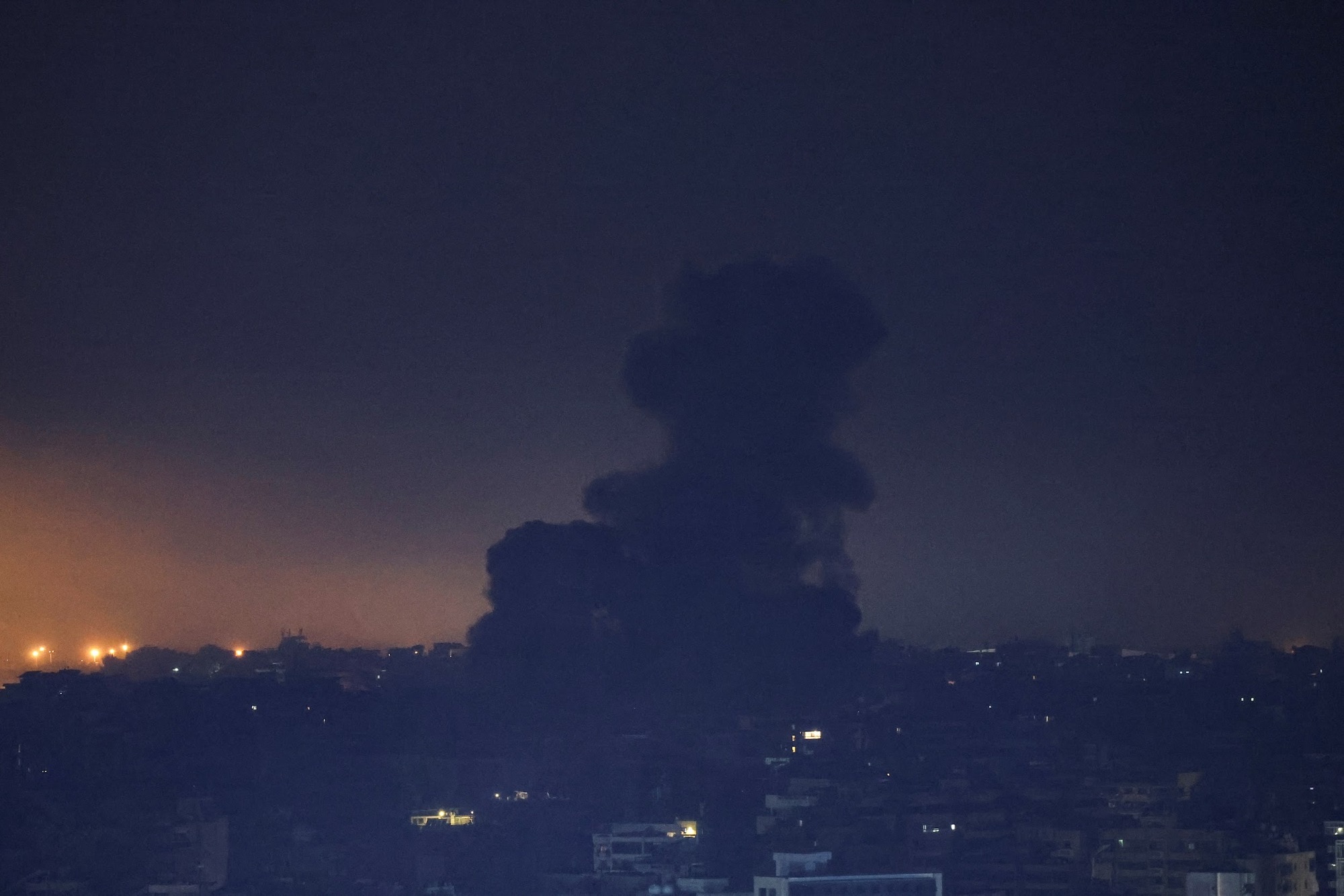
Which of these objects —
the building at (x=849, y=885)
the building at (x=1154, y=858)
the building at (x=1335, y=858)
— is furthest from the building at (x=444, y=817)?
the building at (x=1335, y=858)

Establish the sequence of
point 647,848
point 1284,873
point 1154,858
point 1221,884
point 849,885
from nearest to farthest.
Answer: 1. point 849,885
2. point 1221,884
3. point 1284,873
4. point 1154,858
5. point 647,848

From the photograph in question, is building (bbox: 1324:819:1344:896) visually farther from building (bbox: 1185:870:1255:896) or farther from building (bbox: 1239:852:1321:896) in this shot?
building (bbox: 1185:870:1255:896)

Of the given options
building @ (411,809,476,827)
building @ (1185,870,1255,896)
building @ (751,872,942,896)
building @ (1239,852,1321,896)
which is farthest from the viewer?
building @ (411,809,476,827)

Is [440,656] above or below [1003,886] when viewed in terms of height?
above

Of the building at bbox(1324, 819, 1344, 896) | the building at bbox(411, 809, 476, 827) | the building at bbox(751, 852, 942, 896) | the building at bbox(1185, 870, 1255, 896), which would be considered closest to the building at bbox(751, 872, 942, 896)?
the building at bbox(751, 852, 942, 896)

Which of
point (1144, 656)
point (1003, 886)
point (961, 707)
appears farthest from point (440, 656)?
point (1003, 886)

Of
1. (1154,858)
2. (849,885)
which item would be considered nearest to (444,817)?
(849,885)

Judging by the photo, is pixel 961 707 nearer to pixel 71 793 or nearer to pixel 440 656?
pixel 440 656

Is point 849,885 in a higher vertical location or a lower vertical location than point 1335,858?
lower

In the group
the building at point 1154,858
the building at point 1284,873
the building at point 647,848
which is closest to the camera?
the building at point 1284,873

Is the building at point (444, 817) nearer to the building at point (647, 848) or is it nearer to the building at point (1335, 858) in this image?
the building at point (647, 848)

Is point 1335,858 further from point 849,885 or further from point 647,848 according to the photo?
point 647,848
